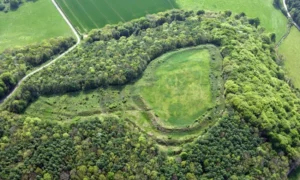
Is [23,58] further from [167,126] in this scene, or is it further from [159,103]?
[167,126]

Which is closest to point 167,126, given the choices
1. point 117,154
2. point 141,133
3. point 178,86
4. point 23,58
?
point 141,133

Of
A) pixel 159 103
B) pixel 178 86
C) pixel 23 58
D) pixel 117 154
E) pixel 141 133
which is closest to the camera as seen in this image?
pixel 117 154

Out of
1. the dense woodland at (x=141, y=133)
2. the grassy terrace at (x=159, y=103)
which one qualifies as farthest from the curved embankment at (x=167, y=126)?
the dense woodland at (x=141, y=133)

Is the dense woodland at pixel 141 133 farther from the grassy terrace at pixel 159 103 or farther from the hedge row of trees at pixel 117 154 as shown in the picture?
the grassy terrace at pixel 159 103

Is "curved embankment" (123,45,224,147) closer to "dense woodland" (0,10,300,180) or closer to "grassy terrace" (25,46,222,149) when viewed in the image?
"grassy terrace" (25,46,222,149)

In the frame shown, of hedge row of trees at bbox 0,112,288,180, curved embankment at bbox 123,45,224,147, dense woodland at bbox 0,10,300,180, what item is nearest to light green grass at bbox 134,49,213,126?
curved embankment at bbox 123,45,224,147

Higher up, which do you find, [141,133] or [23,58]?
[23,58]

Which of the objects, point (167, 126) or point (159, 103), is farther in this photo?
point (159, 103)
